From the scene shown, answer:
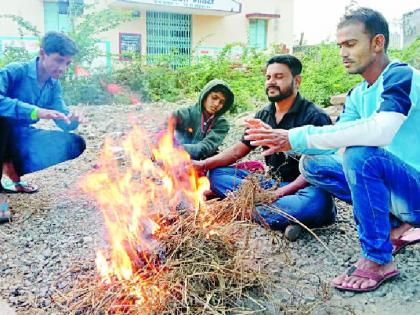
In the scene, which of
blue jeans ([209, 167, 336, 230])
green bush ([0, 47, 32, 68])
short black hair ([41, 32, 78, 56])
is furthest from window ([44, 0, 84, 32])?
blue jeans ([209, 167, 336, 230])

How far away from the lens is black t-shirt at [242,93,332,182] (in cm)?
360

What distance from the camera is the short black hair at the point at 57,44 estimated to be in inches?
166

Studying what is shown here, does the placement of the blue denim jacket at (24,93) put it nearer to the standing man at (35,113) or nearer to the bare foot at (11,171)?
the standing man at (35,113)

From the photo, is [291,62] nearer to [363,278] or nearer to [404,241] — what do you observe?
[404,241]

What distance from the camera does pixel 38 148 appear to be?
467 centimetres

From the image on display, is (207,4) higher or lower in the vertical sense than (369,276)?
higher

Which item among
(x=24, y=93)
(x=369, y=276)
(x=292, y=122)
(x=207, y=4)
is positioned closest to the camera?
(x=369, y=276)

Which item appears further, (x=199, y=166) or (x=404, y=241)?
(x=199, y=166)

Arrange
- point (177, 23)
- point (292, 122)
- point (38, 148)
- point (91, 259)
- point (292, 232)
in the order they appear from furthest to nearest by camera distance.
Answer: point (177, 23)
point (38, 148)
point (292, 122)
point (292, 232)
point (91, 259)

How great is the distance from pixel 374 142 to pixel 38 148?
10.8 ft

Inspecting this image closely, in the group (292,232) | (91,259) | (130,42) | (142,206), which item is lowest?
(91,259)

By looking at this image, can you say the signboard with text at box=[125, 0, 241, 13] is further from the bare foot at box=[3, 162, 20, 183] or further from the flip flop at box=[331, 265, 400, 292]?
the flip flop at box=[331, 265, 400, 292]

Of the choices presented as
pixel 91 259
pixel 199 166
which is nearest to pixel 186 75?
pixel 199 166

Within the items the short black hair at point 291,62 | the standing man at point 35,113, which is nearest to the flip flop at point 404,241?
the short black hair at point 291,62
